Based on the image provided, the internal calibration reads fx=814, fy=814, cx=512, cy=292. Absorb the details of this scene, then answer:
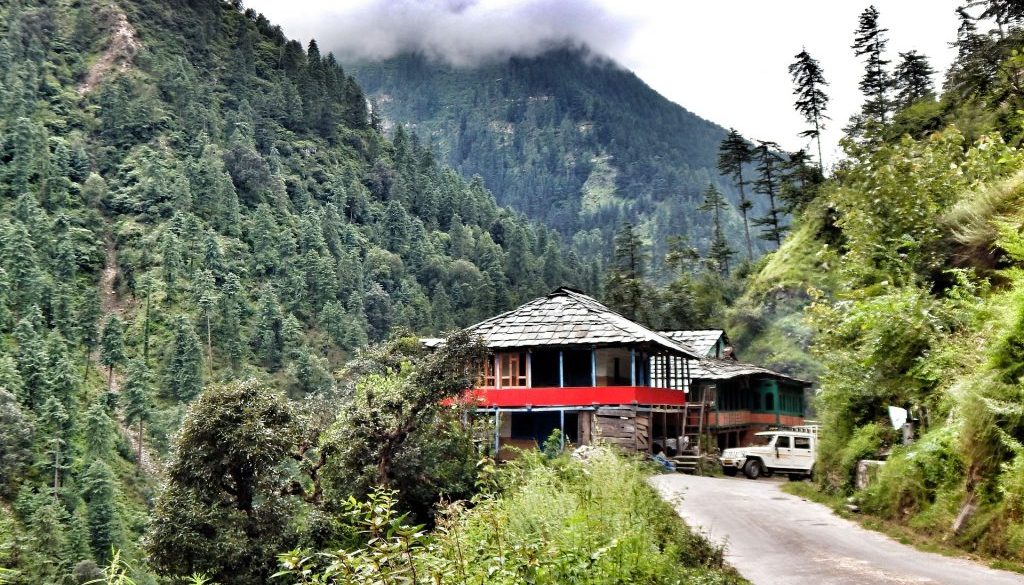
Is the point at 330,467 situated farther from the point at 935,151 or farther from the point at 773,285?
the point at 773,285

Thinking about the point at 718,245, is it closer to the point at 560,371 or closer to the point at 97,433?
the point at 560,371

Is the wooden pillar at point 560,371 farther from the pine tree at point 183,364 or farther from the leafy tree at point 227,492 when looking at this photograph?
the pine tree at point 183,364

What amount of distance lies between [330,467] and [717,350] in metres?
32.8

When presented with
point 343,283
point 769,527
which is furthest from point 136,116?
point 769,527

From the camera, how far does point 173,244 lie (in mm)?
93750

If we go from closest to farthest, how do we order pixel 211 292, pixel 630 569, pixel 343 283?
pixel 630 569, pixel 211 292, pixel 343 283

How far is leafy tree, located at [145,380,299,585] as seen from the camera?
649 inches

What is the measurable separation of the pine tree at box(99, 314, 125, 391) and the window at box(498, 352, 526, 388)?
A: 2442 inches

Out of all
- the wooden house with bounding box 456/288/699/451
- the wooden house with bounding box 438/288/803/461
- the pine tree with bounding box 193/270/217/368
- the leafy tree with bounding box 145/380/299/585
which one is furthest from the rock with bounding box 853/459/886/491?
the pine tree with bounding box 193/270/217/368

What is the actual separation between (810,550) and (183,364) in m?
76.7

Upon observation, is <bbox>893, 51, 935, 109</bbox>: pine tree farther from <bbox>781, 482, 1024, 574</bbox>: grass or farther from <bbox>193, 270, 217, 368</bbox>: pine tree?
<bbox>193, 270, 217, 368</bbox>: pine tree

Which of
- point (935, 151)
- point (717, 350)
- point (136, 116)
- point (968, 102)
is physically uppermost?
point (136, 116)

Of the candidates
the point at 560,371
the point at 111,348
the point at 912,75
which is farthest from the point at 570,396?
the point at 111,348

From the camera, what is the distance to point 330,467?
64.1 feet
